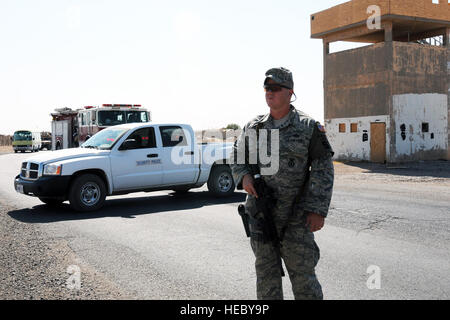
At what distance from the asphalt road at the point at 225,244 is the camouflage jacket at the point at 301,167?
1.51m

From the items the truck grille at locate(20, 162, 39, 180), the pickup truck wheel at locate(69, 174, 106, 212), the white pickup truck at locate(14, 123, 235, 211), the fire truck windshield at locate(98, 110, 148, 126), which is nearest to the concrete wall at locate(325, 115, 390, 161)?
the fire truck windshield at locate(98, 110, 148, 126)

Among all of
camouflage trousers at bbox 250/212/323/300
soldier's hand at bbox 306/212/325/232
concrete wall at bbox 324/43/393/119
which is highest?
concrete wall at bbox 324/43/393/119

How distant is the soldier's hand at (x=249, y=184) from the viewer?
3359mm

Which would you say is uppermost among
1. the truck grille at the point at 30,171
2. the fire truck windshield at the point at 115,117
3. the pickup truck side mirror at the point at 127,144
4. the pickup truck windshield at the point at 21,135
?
the pickup truck windshield at the point at 21,135

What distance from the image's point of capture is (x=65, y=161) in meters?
9.38

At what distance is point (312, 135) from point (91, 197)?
734cm

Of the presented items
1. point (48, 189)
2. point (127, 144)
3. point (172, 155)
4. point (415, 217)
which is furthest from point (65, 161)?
point (415, 217)

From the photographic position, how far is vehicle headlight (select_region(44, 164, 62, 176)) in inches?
364

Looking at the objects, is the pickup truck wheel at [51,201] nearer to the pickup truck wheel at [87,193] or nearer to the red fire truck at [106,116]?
the pickup truck wheel at [87,193]

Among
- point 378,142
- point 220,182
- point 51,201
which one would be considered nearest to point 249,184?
point 51,201

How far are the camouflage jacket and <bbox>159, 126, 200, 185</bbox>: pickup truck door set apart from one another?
24.3ft

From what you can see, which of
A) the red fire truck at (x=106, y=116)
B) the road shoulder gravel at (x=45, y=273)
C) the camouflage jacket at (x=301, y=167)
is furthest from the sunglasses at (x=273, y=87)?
the red fire truck at (x=106, y=116)

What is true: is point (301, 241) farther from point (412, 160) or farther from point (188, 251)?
point (412, 160)

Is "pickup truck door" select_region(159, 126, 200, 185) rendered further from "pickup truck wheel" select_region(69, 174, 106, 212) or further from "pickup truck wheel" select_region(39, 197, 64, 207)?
"pickup truck wheel" select_region(39, 197, 64, 207)
